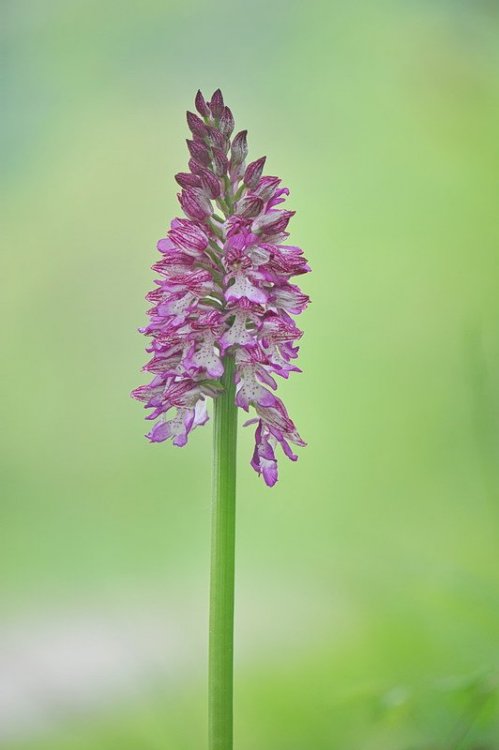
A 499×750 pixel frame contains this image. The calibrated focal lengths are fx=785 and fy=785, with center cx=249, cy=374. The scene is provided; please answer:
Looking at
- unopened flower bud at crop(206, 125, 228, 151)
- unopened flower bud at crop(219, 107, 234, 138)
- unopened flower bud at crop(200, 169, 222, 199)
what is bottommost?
unopened flower bud at crop(200, 169, 222, 199)

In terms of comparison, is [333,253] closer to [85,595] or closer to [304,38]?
[304,38]

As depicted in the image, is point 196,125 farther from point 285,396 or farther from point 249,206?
point 285,396

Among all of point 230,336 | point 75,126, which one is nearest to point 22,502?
point 75,126

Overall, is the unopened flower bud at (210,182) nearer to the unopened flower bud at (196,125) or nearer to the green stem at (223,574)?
the unopened flower bud at (196,125)

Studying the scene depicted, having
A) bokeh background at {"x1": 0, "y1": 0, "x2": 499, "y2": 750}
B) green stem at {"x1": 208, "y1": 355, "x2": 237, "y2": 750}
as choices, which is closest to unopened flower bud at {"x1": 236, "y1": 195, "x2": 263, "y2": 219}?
green stem at {"x1": 208, "y1": 355, "x2": 237, "y2": 750}

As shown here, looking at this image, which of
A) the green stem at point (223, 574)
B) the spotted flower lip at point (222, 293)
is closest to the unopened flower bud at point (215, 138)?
the spotted flower lip at point (222, 293)

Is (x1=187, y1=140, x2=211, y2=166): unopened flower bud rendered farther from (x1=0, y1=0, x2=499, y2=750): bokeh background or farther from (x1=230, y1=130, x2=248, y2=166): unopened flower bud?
(x1=0, y1=0, x2=499, y2=750): bokeh background
